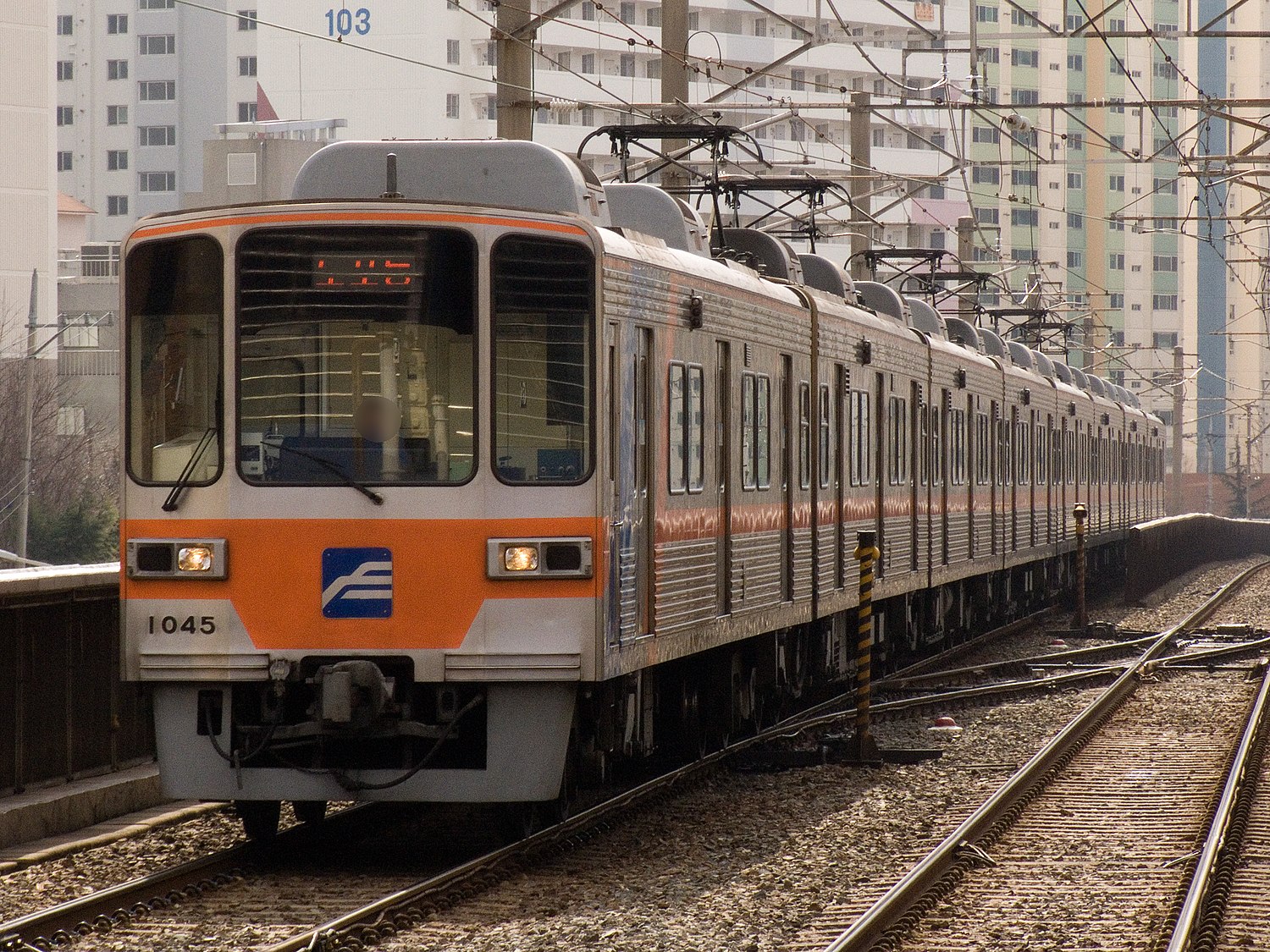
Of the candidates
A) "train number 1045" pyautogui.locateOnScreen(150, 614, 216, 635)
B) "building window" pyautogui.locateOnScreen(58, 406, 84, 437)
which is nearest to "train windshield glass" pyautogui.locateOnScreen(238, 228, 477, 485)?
"train number 1045" pyautogui.locateOnScreen(150, 614, 216, 635)

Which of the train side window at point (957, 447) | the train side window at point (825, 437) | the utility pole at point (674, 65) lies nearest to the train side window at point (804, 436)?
the train side window at point (825, 437)

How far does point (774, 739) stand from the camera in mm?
12797

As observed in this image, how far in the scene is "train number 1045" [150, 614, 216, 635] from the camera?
331 inches

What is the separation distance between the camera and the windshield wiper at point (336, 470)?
8.33 metres

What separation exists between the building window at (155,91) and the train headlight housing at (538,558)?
294 ft

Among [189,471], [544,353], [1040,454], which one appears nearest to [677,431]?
[544,353]

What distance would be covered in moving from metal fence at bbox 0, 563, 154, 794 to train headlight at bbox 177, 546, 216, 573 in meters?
0.56

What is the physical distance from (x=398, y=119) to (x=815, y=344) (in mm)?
66428

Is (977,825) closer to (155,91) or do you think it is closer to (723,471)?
(723,471)

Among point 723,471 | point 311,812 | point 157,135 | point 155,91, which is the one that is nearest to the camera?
point 311,812

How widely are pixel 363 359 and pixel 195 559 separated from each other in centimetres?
105

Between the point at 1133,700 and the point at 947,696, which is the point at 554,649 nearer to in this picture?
the point at 947,696

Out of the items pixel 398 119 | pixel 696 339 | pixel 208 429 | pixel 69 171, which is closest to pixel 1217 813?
pixel 696 339

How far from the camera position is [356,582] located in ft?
27.5
